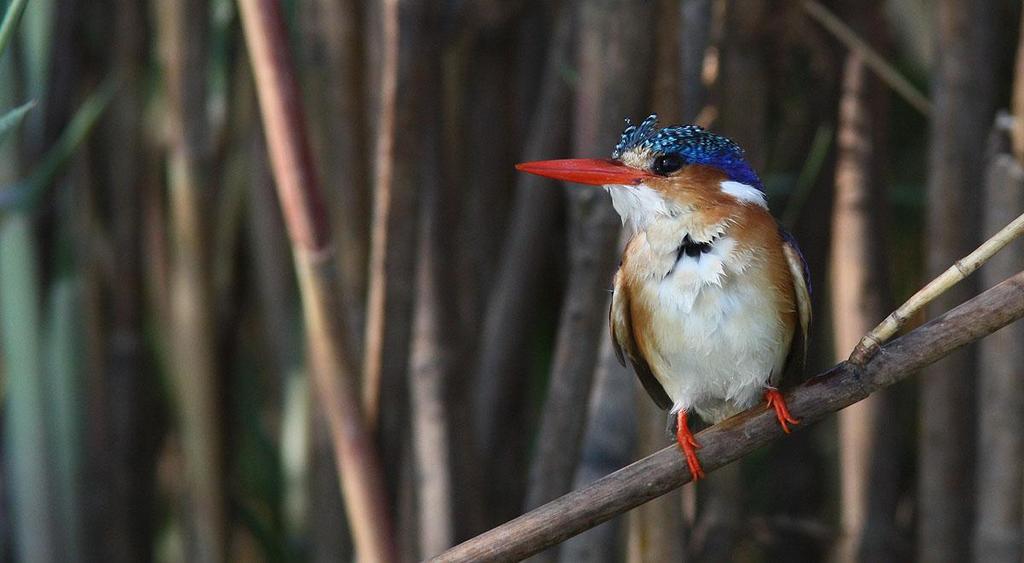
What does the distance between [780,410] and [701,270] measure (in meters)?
0.26

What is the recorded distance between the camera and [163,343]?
255 centimetres


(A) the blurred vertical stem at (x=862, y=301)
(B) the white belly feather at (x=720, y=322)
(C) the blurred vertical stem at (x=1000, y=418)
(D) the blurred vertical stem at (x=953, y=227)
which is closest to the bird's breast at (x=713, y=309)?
(B) the white belly feather at (x=720, y=322)

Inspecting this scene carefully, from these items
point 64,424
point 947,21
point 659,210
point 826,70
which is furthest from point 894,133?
point 64,424

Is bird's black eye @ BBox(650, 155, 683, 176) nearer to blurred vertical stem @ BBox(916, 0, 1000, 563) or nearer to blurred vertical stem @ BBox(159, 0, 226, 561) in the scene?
blurred vertical stem @ BBox(916, 0, 1000, 563)

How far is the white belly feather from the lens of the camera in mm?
1589

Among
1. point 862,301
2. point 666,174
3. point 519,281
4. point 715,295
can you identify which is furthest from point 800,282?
point 519,281

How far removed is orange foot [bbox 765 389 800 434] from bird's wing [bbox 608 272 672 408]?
0.28 m

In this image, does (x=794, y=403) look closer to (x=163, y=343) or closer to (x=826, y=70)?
(x=826, y=70)

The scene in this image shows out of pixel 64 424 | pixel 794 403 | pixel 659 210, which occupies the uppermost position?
pixel 659 210

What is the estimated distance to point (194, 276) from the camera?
2248 mm

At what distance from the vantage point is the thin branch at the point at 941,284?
116 cm

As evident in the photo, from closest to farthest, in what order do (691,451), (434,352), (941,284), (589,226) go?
(941,284) < (691,451) < (589,226) < (434,352)

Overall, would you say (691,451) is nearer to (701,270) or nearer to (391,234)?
(701,270)

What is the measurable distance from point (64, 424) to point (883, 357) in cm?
171
